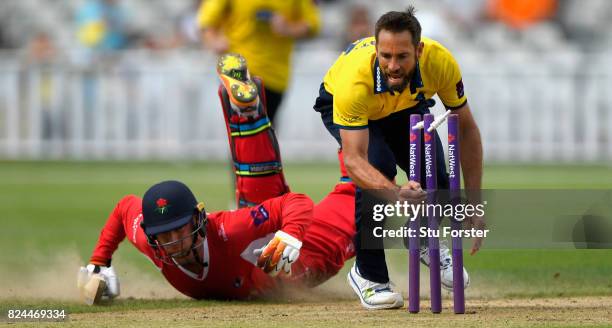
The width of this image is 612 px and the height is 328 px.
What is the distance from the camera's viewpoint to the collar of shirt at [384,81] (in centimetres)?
725

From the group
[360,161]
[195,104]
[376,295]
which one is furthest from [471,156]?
[195,104]

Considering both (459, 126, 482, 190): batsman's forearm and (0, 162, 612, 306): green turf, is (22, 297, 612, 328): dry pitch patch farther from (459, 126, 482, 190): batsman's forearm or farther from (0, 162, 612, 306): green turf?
(459, 126, 482, 190): batsman's forearm

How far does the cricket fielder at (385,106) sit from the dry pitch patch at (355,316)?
0.34m

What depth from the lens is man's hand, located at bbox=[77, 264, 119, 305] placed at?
8070 mm

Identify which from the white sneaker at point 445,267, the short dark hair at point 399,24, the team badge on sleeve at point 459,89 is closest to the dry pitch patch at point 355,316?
the white sneaker at point 445,267

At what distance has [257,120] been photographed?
30.8ft

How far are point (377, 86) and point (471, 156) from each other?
0.91m

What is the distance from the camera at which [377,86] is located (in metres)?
7.31

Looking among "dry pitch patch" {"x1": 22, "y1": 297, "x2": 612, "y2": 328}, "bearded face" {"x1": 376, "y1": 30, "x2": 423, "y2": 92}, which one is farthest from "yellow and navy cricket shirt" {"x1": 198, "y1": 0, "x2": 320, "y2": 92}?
"bearded face" {"x1": 376, "y1": 30, "x2": 423, "y2": 92}

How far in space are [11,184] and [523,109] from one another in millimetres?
8049

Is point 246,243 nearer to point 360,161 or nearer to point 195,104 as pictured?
point 360,161

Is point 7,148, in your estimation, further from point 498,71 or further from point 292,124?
point 498,71

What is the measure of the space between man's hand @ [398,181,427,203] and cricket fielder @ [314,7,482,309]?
0.10 ft

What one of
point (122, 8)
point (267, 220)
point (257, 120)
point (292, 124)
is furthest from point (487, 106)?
point (267, 220)
